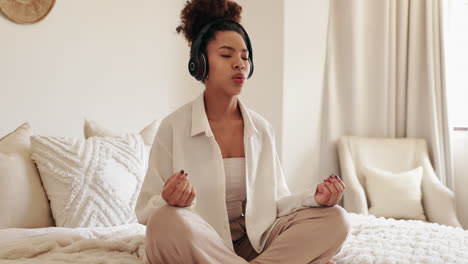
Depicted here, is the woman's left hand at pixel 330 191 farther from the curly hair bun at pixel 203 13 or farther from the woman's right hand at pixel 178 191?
the curly hair bun at pixel 203 13

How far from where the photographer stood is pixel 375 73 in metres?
3.78

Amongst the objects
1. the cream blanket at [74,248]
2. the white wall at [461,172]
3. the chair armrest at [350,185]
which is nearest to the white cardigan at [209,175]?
the cream blanket at [74,248]

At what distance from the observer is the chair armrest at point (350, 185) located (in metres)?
3.25

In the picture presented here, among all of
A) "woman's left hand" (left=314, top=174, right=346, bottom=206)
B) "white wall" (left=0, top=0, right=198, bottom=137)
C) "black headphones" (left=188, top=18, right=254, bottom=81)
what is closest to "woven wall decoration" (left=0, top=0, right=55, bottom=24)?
"white wall" (left=0, top=0, right=198, bottom=137)

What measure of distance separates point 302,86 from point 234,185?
2.02 m

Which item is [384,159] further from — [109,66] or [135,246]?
[135,246]

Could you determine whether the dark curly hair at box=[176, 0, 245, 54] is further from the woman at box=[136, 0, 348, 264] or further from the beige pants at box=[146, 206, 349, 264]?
the beige pants at box=[146, 206, 349, 264]

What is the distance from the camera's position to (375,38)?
148 inches

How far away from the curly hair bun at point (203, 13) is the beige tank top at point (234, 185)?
0.46m

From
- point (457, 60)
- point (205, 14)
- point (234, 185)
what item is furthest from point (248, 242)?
point (457, 60)

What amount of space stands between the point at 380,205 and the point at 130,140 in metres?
1.74

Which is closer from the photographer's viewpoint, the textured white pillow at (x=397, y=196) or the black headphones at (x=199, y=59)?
the black headphones at (x=199, y=59)

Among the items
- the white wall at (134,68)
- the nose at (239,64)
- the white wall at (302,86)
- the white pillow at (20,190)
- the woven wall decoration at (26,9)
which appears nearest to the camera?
the nose at (239,64)

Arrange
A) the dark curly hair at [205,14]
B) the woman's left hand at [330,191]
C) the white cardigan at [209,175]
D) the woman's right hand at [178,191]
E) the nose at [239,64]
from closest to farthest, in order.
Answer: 1. the woman's right hand at [178,191]
2. the woman's left hand at [330,191]
3. the white cardigan at [209,175]
4. the nose at [239,64]
5. the dark curly hair at [205,14]
